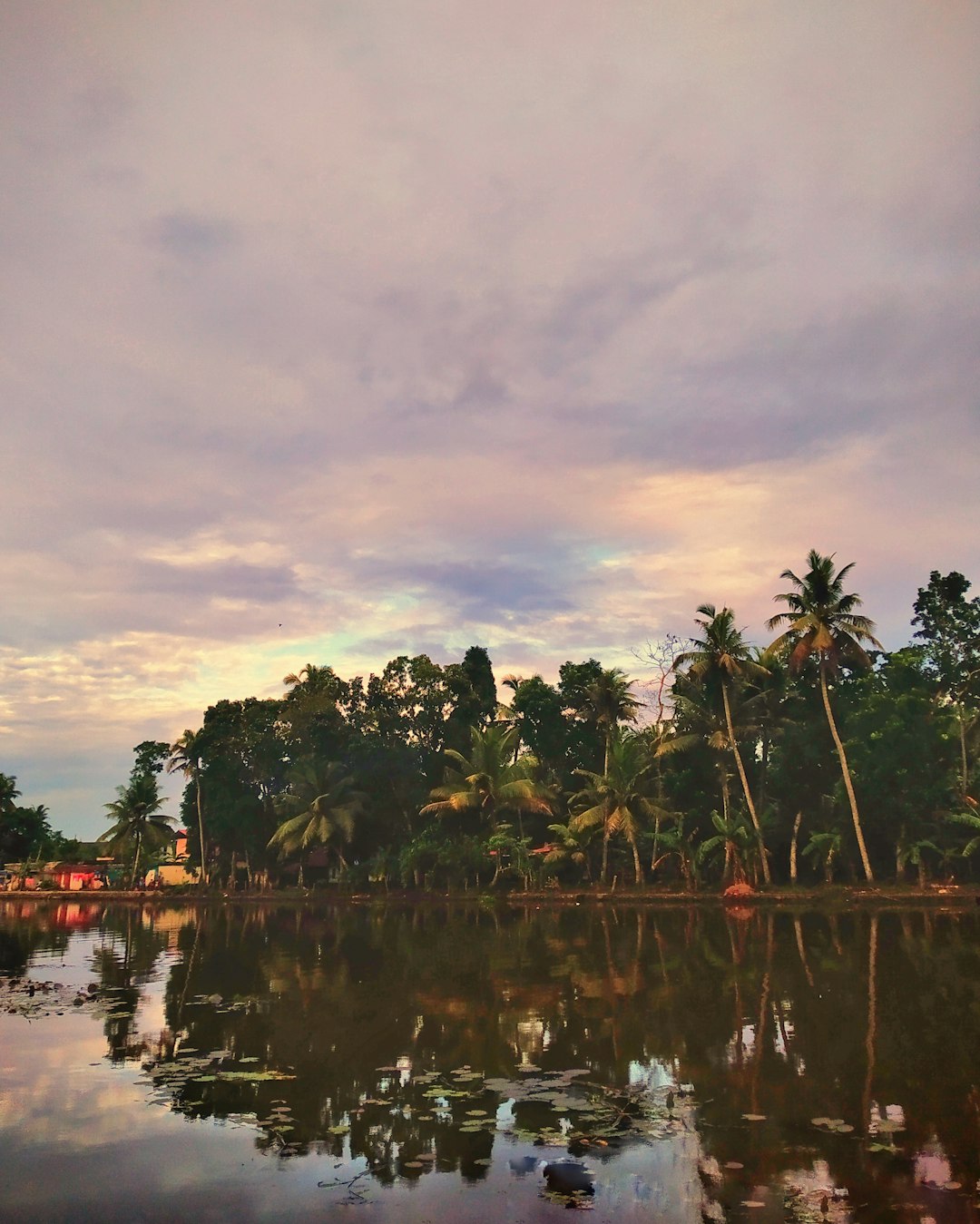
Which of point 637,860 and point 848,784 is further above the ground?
point 848,784

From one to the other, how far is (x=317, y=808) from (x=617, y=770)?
19.7 metres

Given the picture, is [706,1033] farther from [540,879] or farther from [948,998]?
[540,879]

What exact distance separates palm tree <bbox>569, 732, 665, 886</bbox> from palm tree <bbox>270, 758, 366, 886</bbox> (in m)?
15.3

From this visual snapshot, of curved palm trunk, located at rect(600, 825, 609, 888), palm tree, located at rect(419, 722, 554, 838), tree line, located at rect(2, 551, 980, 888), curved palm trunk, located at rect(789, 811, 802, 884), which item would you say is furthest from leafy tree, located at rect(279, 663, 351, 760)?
curved palm trunk, located at rect(789, 811, 802, 884)

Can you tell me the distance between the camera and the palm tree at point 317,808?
181 feet

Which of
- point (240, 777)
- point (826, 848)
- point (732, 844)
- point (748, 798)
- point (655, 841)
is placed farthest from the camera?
point (240, 777)

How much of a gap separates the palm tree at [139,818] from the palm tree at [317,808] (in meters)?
12.8

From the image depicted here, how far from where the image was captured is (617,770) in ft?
160

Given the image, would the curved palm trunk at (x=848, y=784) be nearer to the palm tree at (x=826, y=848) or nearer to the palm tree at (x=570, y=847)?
the palm tree at (x=826, y=848)

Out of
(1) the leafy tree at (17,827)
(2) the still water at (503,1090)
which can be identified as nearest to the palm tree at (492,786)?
(2) the still water at (503,1090)

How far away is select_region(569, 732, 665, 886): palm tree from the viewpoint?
153 feet

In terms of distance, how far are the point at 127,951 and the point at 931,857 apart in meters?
35.3

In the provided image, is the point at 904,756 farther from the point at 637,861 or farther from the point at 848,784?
the point at 637,861

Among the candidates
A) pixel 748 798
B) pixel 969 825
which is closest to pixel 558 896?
pixel 748 798
